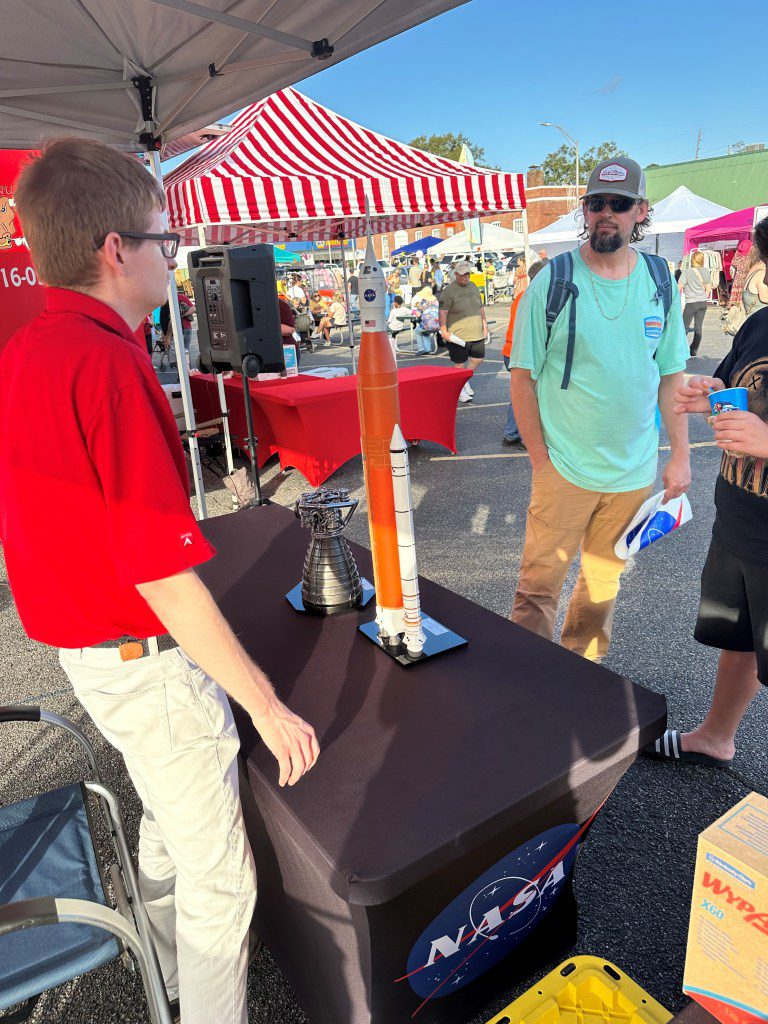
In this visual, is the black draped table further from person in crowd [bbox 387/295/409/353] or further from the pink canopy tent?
the pink canopy tent

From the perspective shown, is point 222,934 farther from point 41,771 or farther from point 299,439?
point 299,439

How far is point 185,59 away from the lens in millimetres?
3160

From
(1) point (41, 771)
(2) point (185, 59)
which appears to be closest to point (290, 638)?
(1) point (41, 771)

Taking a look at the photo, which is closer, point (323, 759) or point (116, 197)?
point (116, 197)

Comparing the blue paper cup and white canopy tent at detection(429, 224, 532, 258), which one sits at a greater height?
white canopy tent at detection(429, 224, 532, 258)

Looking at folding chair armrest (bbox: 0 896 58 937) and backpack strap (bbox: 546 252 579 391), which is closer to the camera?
folding chair armrest (bbox: 0 896 58 937)

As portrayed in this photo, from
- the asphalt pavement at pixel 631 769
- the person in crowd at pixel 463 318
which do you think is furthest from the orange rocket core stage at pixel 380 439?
the person in crowd at pixel 463 318

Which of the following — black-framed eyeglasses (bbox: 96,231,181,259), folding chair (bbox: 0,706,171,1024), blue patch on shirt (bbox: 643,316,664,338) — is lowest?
folding chair (bbox: 0,706,171,1024)

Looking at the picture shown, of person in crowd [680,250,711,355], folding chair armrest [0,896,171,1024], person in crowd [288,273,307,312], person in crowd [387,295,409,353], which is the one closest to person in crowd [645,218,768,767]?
folding chair armrest [0,896,171,1024]

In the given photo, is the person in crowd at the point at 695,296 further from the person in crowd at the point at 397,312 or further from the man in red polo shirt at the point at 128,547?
the man in red polo shirt at the point at 128,547

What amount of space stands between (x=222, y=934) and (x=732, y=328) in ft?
37.4

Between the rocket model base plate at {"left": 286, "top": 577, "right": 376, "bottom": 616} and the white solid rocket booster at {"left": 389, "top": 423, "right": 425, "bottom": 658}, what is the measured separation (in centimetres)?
28

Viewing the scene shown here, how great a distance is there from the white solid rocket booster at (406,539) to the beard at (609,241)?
49.8 inches

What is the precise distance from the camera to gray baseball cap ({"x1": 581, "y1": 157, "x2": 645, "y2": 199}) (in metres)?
2.12
